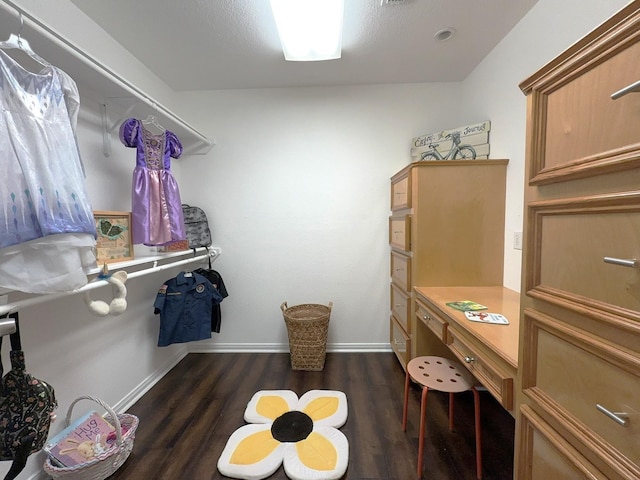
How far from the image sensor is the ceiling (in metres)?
1.47

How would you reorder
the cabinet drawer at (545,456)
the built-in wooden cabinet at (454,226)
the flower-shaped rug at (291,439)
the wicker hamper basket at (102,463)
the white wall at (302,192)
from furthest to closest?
1. the white wall at (302,192)
2. the built-in wooden cabinet at (454,226)
3. the flower-shaped rug at (291,439)
4. the wicker hamper basket at (102,463)
5. the cabinet drawer at (545,456)

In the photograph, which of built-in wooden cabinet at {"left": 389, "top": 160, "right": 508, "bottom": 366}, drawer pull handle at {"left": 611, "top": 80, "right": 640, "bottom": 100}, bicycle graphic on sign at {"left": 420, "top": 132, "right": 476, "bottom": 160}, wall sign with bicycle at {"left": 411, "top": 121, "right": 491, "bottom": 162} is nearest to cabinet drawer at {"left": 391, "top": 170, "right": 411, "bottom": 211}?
built-in wooden cabinet at {"left": 389, "top": 160, "right": 508, "bottom": 366}

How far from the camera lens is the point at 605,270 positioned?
0.62 meters

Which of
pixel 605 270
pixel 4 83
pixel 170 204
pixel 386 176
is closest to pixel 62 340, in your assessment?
pixel 170 204

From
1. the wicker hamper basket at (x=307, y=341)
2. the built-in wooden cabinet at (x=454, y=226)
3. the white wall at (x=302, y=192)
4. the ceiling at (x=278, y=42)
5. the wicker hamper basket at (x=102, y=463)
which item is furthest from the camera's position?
the white wall at (x=302, y=192)

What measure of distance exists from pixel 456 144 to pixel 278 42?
1524 millimetres

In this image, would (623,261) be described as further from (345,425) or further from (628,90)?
(345,425)

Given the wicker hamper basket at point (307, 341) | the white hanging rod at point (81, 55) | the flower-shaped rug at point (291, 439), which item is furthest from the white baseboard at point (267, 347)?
the white hanging rod at point (81, 55)

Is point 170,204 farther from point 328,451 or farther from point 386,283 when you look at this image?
point 386,283

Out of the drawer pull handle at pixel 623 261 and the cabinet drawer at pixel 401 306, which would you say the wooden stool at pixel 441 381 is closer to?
the cabinet drawer at pixel 401 306

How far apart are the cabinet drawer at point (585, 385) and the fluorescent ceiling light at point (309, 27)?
173 centimetres

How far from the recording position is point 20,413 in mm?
893

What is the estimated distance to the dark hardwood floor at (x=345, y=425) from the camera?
1.32 meters

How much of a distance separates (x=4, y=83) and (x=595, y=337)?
1862 mm
